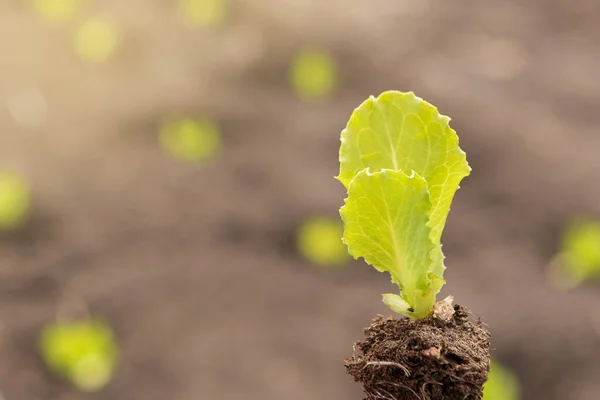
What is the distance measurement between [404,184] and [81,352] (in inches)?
60.5

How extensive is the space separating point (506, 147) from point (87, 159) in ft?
4.56

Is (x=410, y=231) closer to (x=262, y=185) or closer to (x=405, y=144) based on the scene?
(x=405, y=144)

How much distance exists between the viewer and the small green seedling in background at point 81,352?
6.06ft

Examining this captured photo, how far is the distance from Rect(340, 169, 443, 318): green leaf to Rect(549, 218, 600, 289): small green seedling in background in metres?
1.58

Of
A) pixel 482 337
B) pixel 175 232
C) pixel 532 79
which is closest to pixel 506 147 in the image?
pixel 532 79

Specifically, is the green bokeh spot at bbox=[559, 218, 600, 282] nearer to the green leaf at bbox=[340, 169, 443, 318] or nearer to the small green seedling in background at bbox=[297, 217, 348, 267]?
the small green seedling in background at bbox=[297, 217, 348, 267]

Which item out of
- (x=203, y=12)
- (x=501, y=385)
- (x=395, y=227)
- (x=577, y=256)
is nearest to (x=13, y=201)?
(x=203, y=12)

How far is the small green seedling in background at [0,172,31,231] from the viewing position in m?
2.11

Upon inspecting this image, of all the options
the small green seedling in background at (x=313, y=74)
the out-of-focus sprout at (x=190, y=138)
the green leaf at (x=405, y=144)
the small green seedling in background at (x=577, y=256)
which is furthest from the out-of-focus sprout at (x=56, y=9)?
the green leaf at (x=405, y=144)

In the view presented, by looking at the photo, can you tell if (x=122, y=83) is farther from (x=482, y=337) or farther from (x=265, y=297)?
(x=482, y=337)

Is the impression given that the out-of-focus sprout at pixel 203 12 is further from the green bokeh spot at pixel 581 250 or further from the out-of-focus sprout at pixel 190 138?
the green bokeh spot at pixel 581 250

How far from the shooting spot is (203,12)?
2736mm

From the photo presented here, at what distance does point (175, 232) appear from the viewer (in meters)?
2.15

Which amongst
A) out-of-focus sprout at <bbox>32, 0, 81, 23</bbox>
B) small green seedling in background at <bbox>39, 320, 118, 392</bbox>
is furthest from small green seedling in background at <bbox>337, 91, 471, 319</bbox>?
out-of-focus sprout at <bbox>32, 0, 81, 23</bbox>
